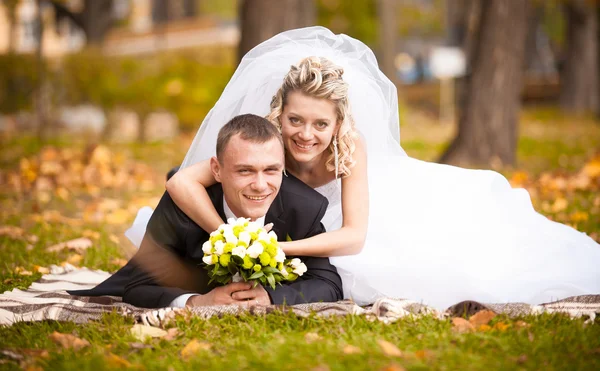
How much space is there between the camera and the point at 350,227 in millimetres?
3977

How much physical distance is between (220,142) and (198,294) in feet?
2.74

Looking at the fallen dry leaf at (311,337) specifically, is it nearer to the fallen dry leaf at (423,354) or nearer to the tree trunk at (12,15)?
the fallen dry leaf at (423,354)

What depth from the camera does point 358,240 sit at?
13.0ft

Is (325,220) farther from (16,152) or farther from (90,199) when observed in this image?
(16,152)

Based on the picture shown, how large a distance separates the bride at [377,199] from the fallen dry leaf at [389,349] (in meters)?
0.87

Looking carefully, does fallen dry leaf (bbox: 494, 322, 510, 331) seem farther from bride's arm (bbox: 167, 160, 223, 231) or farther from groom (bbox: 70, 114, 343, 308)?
bride's arm (bbox: 167, 160, 223, 231)

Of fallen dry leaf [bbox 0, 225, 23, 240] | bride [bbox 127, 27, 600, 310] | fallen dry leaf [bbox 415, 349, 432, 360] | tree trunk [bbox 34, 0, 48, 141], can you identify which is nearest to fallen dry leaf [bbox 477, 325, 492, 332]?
fallen dry leaf [bbox 415, 349, 432, 360]

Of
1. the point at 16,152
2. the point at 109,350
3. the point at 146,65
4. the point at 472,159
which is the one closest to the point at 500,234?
the point at 109,350

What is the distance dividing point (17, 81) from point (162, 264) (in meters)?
10.1

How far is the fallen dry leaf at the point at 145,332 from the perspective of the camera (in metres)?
3.30

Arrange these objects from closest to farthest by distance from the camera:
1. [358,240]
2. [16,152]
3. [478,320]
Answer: [478,320], [358,240], [16,152]

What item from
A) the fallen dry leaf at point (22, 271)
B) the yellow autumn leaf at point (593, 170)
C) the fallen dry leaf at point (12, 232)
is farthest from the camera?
the yellow autumn leaf at point (593, 170)

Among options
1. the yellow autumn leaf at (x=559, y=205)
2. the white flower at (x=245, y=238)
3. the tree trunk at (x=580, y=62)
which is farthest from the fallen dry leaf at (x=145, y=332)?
the tree trunk at (x=580, y=62)

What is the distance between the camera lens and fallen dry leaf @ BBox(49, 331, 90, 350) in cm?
317
